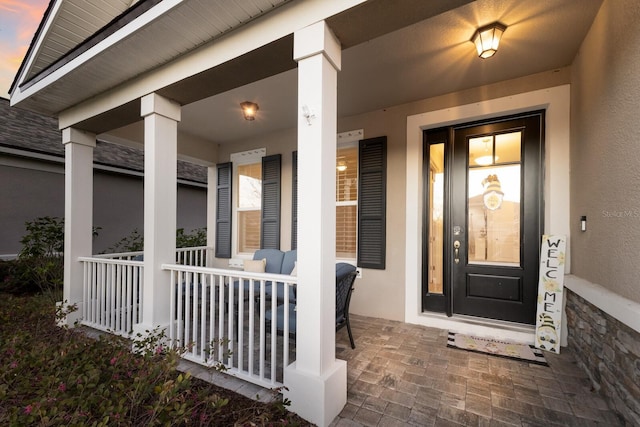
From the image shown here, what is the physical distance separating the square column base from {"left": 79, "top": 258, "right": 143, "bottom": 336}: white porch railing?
6.43 feet

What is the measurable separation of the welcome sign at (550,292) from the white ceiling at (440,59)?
177 centimetres

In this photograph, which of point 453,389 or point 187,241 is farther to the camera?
point 187,241

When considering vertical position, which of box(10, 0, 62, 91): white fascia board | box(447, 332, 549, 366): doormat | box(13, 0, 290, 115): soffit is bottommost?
box(447, 332, 549, 366): doormat

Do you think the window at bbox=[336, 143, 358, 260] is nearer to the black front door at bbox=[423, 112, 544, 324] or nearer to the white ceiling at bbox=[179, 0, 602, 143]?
the white ceiling at bbox=[179, 0, 602, 143]

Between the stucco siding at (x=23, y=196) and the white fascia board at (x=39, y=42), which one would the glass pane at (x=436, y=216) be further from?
the stucco siding at (x=23, y=196)

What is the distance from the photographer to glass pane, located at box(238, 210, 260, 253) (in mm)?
5012

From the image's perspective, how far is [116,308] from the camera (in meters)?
3.10

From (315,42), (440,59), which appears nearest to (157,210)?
(315,42)

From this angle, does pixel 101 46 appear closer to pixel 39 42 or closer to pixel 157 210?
pixel 39 42

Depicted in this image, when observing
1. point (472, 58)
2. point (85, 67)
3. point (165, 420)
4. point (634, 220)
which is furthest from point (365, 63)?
point (165, 420)

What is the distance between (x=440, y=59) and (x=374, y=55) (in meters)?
0.64

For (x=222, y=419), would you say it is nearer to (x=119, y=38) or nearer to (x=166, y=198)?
(x=166, y=198)

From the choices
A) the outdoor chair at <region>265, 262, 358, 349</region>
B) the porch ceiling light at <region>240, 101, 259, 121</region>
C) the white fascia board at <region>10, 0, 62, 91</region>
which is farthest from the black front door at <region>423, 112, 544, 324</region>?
the white fascia board at <region>10, 0, 62, 91</region>

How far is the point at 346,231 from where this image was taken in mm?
4027
